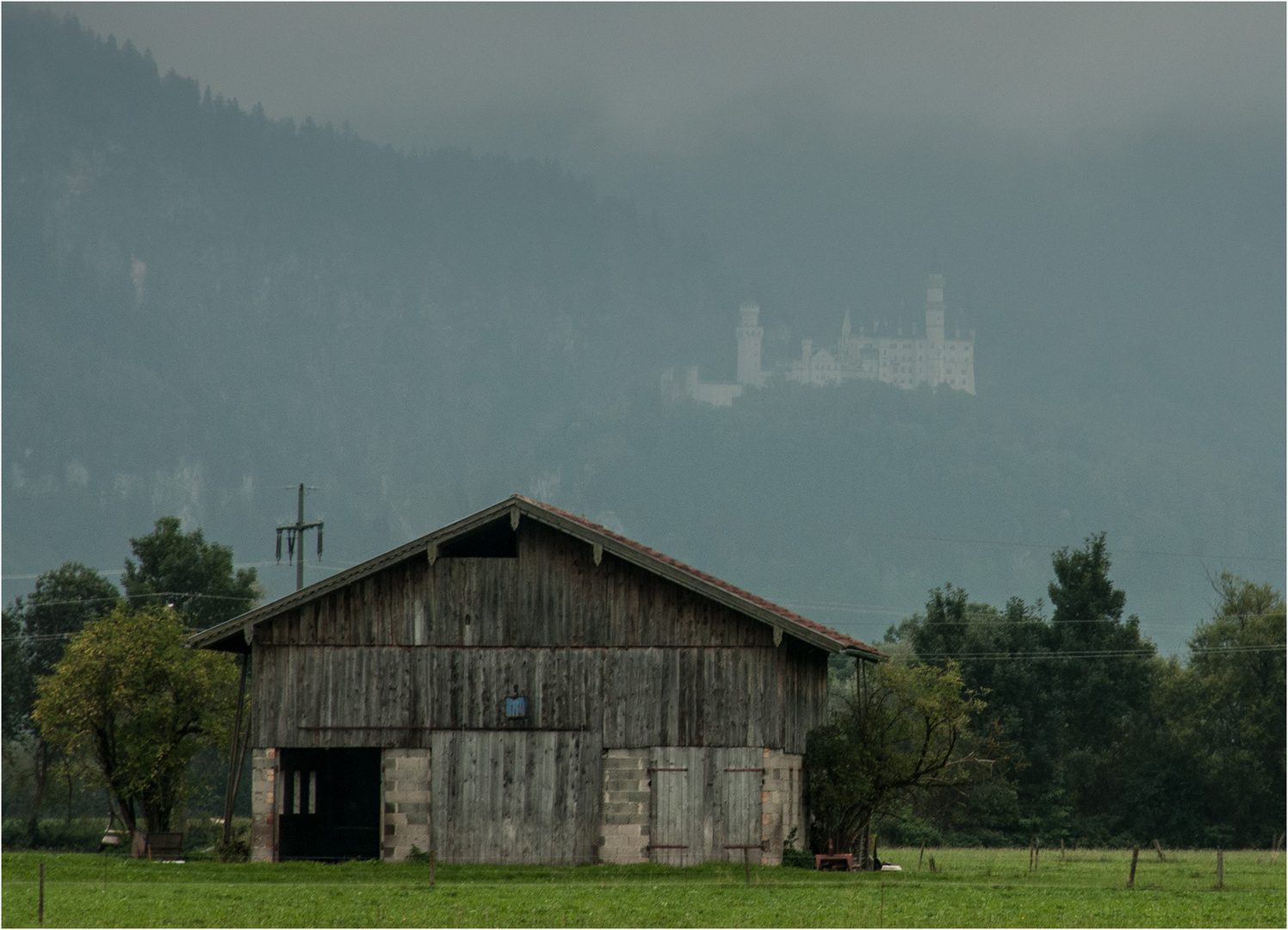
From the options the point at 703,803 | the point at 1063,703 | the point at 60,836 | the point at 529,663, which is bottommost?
the point at 60,836

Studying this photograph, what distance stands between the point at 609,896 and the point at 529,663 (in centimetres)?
851

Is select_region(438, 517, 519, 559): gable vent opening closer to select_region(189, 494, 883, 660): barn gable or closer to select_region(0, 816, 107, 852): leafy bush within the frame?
select_region(189, 494, 883, 660): barn gable

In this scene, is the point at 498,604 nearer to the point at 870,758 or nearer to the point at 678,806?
the point at 678,806

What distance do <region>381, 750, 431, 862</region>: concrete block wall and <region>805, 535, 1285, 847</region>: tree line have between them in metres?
32.4

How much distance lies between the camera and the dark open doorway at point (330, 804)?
36.4 metres

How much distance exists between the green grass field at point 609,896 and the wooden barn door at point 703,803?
2.37 ft

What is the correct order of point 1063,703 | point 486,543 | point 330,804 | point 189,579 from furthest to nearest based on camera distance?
point 189,579
point 1063,703
point 330,804
point 486,543

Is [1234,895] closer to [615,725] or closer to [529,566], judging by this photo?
[615,725]

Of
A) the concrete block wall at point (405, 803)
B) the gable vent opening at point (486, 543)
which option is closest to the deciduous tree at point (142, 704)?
the concrete block wall at point (405, 803)

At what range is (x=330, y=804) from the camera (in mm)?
41375

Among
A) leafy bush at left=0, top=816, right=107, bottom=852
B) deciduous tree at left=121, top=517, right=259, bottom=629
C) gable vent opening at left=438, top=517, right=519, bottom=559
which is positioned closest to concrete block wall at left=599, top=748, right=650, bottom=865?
gable vent opening at left=438, top=517, right=519, bottom=559

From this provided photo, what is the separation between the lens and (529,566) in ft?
113

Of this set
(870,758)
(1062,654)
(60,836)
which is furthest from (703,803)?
(1062,654)

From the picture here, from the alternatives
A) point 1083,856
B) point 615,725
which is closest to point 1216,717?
point 1083,856
